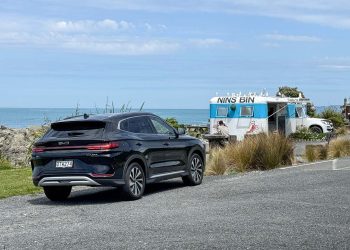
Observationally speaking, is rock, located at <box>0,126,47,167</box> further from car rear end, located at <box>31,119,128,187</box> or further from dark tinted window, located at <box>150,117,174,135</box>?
car rear end, located at <box>31,119,128,187</box>

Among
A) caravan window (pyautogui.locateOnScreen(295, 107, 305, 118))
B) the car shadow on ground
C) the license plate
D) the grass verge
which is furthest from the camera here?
caravan window (pyautogui.locateOnScreen(295, 107, 305, 118))

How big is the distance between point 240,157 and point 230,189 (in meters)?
5.37

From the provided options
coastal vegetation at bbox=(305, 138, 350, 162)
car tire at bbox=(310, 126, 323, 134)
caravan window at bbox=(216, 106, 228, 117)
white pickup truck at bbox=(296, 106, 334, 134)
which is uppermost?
caravan window at bbox=(216, 106, 228, 117)

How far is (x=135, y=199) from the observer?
44.2ft

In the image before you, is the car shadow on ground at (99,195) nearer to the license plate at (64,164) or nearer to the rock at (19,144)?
the license plate at (64,164)

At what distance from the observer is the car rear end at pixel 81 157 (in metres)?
13.0

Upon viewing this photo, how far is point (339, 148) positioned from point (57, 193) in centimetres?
1359

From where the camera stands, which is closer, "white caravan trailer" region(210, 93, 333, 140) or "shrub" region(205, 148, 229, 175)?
"shrub" region(205, 148, 229, 175)

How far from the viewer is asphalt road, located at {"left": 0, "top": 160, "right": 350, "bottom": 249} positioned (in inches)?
347

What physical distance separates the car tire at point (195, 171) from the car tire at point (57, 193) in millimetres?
2720

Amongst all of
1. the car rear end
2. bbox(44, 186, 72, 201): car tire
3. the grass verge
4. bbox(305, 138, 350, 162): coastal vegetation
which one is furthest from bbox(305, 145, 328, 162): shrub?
the car rear end

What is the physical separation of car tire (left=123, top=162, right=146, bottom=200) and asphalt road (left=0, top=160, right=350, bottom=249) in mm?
178

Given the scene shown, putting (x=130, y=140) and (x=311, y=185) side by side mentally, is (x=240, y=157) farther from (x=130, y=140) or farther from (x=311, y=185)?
(x=130, y=140)

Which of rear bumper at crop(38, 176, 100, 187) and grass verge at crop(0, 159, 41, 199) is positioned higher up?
rear bumper at crop(38, 176, 100, 187)
